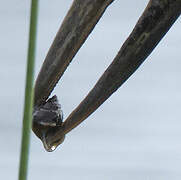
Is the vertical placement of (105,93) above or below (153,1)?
below

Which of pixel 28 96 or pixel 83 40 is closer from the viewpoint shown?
pixel 28 96

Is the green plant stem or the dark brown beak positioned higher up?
the green plant stem

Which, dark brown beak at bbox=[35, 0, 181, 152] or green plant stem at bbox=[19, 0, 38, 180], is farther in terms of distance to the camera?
dark brown beak at bbox=[35, 0, 181, 152]

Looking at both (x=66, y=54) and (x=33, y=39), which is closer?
(x=33, y=39)

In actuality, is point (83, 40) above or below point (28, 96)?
below

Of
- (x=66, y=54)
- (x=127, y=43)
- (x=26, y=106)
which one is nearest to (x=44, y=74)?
(x=66, y=54)

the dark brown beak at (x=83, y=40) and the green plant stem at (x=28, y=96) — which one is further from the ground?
the green plant stem at (x=28, y=96)

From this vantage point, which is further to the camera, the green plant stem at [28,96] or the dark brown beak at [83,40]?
the dark brown beak at [83,40]

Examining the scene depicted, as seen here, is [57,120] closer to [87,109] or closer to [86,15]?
[87,109]
